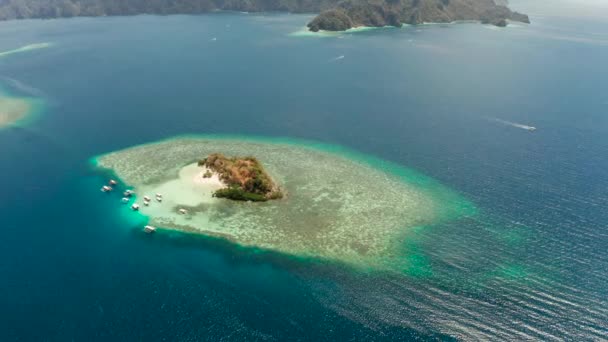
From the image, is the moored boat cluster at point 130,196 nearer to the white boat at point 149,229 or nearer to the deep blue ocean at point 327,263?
the white boat at point 149,229

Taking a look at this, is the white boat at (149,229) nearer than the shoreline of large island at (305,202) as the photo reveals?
No

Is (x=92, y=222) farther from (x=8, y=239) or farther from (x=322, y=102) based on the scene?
(x=322, y=102)

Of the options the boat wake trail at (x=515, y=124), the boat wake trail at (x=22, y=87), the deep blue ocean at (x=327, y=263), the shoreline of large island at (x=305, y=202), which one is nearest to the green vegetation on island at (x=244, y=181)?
the shoreline of large island at (x=305, y=202)

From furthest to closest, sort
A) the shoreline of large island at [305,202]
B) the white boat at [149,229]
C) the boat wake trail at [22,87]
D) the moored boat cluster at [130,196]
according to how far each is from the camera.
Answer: the boat wake trail at [22,87], the moored boat cluster at [130,196], the white boat at [149,229], the shoreline of large island at [305,202]

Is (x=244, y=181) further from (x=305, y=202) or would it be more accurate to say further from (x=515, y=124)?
(x=515, y=124)

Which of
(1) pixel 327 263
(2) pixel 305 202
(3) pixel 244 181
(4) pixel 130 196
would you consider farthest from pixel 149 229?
(1) pixel 327 263

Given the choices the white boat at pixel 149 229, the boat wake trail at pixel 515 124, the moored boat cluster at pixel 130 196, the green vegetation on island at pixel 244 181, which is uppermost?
the boat wake trail at pixel 515 124
